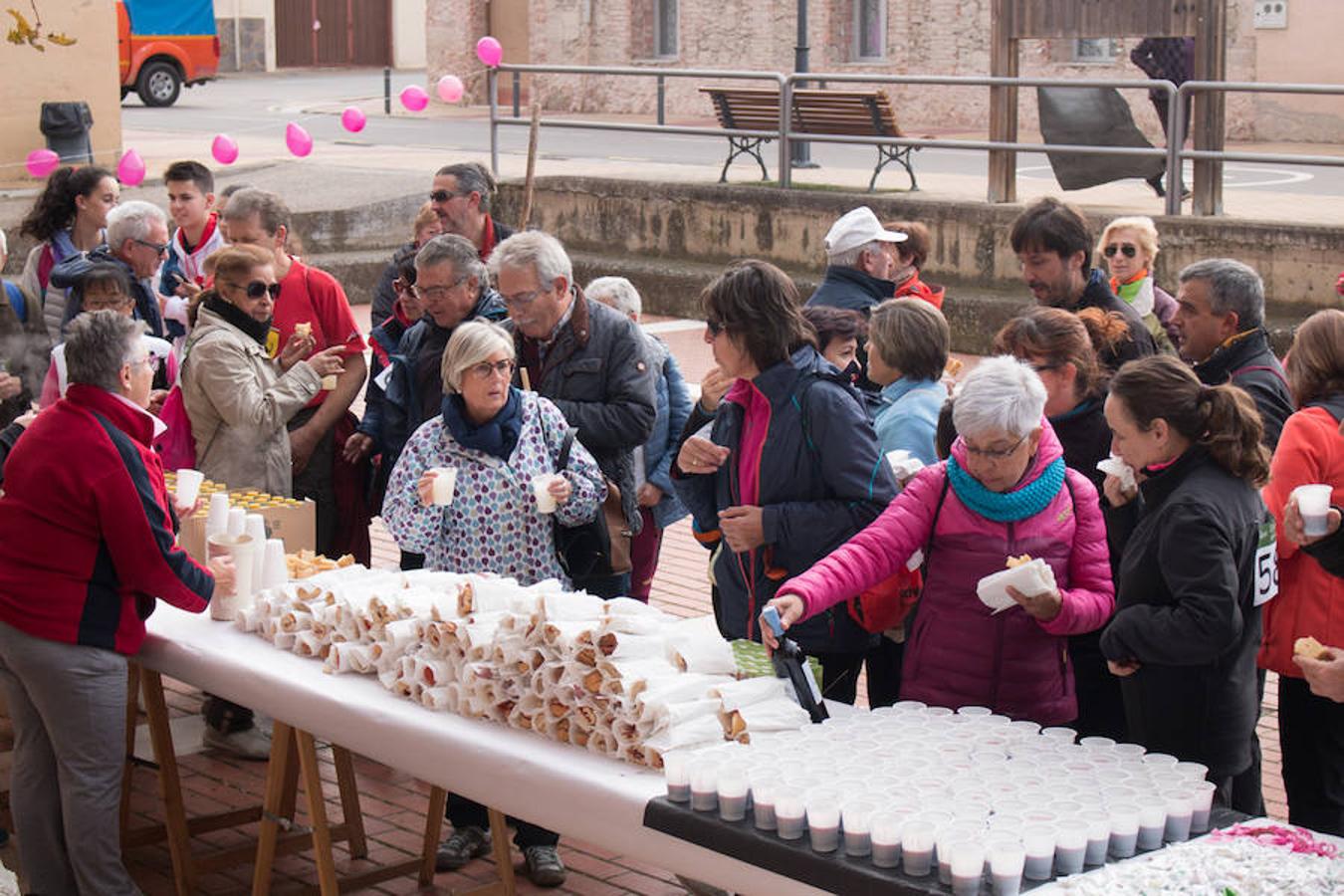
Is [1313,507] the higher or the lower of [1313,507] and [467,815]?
the higher

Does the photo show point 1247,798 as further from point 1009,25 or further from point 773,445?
point 1009,25

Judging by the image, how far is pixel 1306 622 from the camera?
191 inches

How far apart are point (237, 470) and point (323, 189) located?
12001mm

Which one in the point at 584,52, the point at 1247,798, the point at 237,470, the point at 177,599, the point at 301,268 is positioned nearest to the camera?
the point at 1247,798

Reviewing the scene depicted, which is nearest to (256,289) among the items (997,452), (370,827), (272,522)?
(272,522)

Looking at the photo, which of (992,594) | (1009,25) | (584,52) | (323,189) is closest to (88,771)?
(992,594)

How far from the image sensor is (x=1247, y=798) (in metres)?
4.71

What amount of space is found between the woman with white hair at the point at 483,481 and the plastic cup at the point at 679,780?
5.53ft

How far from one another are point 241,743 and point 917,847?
390 centimetres

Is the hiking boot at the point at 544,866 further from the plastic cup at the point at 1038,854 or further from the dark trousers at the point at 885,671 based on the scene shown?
the plastic cup at the point at 1038,854

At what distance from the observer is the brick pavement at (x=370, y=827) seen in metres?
5.57

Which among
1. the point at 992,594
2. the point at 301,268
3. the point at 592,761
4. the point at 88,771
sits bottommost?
the point at 88,771

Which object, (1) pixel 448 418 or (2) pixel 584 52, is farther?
(2) pixel 584 52

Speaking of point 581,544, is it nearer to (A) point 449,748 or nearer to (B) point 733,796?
(A) point 449,748
